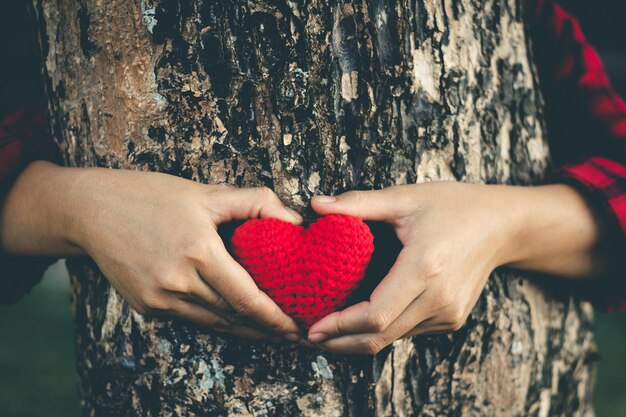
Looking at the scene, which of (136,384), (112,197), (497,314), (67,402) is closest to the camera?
(112,197)

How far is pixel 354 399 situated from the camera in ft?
3.51

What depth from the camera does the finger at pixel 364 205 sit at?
958 mm

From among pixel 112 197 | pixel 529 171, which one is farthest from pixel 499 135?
pixel 112 197

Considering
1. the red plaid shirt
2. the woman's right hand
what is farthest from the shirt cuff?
the woman's right hand

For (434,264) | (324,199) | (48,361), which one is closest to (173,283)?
Answer: (324,199)

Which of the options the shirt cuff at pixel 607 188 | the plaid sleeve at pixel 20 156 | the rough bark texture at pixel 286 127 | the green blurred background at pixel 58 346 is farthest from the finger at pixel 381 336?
the green blurred background at pixel 58 346

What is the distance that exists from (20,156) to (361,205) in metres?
0.74

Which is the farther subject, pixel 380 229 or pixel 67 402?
pixel 67 402

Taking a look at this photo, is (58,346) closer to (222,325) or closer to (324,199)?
(222,325)

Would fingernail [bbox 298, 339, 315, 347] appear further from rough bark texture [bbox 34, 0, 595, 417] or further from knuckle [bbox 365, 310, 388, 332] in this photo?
knuckle [bbox 365, 310, 388, 332]

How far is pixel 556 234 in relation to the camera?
43.6 inches

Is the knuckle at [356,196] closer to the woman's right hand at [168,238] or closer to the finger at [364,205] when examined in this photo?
the finger at [364,205]

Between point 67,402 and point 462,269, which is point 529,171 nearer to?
point 462,269

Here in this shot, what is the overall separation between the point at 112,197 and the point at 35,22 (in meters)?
0.46
